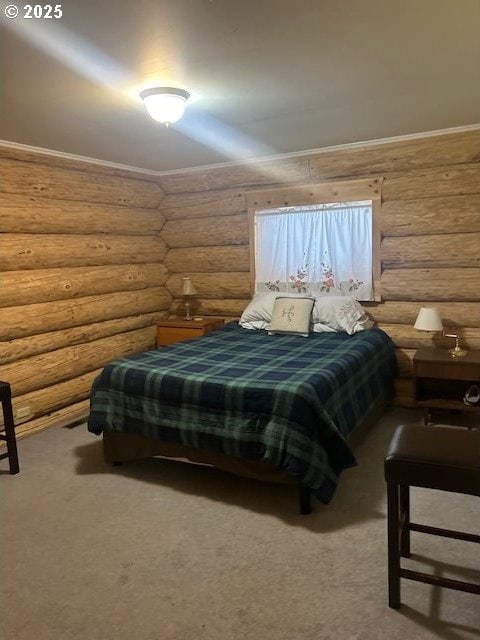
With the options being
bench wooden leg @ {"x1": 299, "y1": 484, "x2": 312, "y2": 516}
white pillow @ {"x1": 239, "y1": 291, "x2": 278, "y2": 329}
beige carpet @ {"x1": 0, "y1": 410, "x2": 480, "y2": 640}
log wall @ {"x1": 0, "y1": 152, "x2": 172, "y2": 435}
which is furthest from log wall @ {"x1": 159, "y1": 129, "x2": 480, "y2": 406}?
bench wooden leg @ {"x1": 299, "y1": 484, "x2": 312, "y2": 516}

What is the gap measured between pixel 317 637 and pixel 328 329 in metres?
2.64

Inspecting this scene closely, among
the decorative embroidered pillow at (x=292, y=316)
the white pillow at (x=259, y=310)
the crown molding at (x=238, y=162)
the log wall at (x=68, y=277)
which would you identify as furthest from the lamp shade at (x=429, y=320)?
the log wall at (x=68, y=277)

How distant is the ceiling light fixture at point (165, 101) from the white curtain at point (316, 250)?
200 centimetres

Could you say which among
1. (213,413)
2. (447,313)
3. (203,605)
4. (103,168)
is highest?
(103,168)

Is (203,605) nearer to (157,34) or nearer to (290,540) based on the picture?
(290,540)

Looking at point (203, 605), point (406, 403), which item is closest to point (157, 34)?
point (203, 605)

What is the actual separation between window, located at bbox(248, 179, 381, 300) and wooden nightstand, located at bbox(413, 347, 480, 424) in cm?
80

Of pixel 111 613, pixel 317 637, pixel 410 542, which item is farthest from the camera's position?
pixel 410 542

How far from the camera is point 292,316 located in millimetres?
4164

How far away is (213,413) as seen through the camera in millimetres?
2746

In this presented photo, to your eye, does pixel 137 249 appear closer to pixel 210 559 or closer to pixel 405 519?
pixel 210 559

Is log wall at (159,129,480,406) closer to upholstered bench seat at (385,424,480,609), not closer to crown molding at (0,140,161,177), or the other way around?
crown molding at (0,140,161,177)

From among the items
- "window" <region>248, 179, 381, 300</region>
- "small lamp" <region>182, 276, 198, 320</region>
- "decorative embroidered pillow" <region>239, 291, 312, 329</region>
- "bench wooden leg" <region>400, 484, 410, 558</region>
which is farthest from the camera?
"small lamp" <region>182, 276, 198, 320</region>

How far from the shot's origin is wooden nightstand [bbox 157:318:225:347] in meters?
4.77
